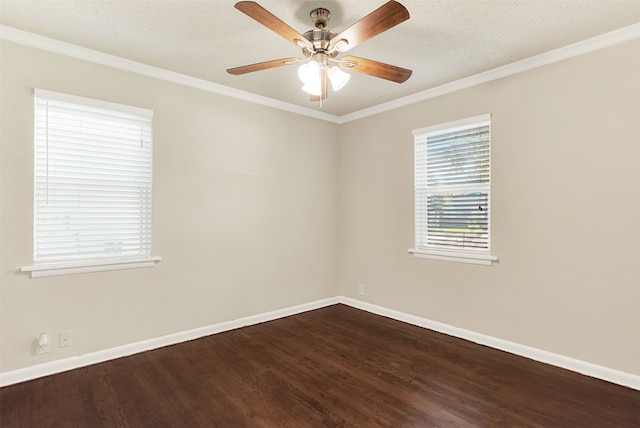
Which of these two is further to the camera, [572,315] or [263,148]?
[263,148]

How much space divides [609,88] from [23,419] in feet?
15.3

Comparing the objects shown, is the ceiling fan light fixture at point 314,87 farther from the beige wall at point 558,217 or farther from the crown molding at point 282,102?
the beige wall at point 558,217

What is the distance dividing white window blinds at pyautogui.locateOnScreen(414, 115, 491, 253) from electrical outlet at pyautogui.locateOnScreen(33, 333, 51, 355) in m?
3.56

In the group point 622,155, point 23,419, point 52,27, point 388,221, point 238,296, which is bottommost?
point 23,419

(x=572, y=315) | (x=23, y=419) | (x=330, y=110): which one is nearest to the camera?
(x=23, y=419)

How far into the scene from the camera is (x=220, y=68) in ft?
10.3

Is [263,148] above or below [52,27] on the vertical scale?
below

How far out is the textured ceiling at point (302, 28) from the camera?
217cm

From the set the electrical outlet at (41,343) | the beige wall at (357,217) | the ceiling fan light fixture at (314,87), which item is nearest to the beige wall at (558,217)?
the beige wall at (357,217)

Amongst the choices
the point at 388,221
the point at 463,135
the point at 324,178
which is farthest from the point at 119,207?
the point at 463,135

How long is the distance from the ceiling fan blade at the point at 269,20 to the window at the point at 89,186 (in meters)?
1.79

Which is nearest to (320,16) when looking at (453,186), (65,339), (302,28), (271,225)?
(302,28)

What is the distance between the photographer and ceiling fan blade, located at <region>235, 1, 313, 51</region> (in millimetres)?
1673

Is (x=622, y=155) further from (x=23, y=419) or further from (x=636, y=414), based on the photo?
(x=23, y=419)
